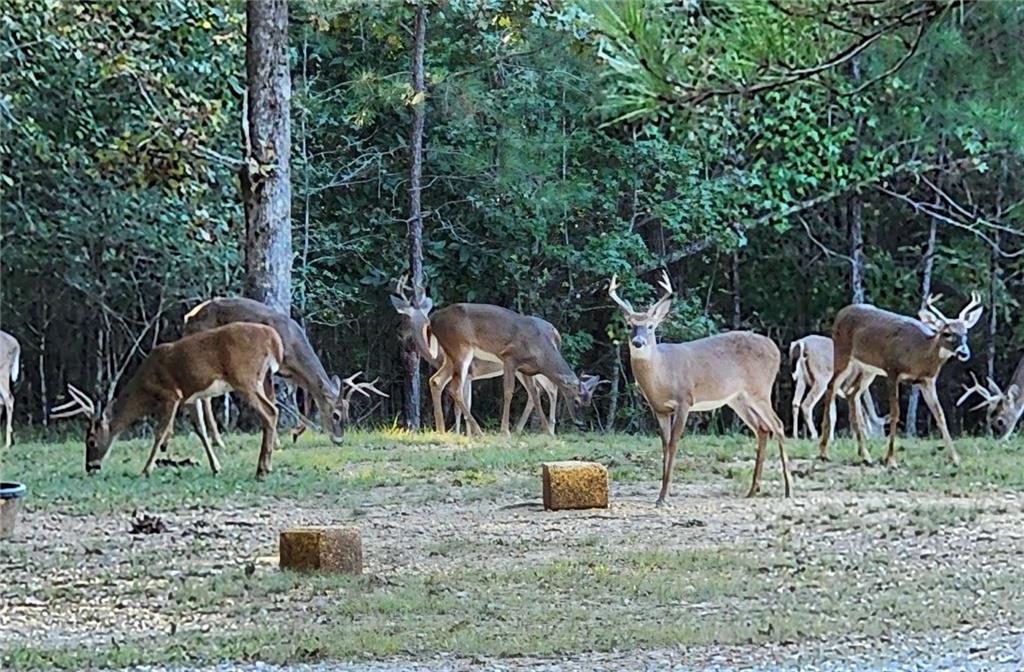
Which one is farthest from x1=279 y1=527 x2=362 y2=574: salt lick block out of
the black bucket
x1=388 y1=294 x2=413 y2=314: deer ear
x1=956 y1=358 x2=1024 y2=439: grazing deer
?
x1=956 y1=358 x2=1024 y2=439: grazing deer

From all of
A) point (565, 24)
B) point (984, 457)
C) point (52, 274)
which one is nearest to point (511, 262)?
point (52, 274)

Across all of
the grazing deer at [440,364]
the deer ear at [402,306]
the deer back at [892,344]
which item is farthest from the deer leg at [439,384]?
the deer back at [892,344]

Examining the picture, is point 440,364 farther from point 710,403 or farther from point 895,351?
point 710,403

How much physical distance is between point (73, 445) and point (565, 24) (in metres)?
5.25

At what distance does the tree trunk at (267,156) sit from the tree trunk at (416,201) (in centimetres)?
240

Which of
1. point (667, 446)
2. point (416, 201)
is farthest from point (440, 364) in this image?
point (667, 446)

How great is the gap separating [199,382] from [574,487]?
2.90 meters

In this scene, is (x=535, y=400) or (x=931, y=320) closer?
(x=931, y=320)

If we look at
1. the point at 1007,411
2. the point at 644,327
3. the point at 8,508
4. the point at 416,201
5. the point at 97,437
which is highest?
the point at 416,201

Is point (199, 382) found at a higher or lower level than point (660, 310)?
lower

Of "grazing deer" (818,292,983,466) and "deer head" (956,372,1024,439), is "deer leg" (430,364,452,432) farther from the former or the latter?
"deer head" (956,372,1024,439)

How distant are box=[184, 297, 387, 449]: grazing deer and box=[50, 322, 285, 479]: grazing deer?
4.44 ft

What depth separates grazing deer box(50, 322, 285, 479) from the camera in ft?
35.8

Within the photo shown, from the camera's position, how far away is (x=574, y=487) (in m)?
9.37
